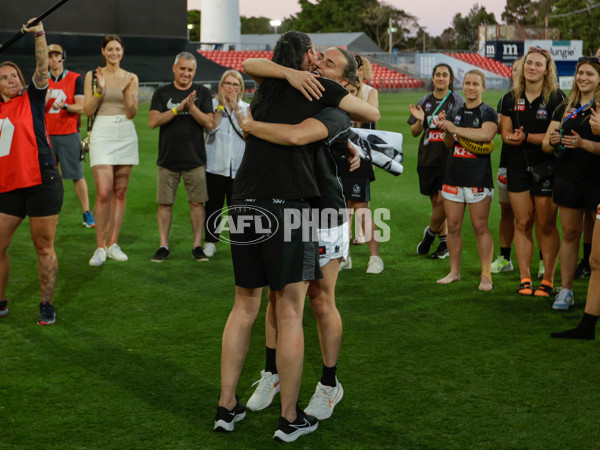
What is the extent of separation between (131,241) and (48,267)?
2.98 metres

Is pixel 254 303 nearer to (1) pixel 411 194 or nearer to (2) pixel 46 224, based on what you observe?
(2) pixel 46 224

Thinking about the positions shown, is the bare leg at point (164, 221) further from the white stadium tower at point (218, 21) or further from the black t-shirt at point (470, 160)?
the white stadium tower at point (218, 21)

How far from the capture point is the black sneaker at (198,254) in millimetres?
7430

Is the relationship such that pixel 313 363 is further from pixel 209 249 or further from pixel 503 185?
pixel 209 249

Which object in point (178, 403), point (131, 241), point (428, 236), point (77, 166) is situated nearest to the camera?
point (178, 403)

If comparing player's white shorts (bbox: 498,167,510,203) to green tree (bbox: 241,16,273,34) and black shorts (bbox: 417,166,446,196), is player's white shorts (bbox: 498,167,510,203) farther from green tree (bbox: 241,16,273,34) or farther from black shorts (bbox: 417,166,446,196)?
green tree (bbox: 241,16,273,34)

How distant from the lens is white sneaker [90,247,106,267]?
23.4ft

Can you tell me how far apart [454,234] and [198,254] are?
8.63ft

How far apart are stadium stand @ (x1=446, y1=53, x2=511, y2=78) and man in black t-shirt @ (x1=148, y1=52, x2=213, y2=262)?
173ft

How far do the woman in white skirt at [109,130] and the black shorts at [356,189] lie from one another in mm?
2170

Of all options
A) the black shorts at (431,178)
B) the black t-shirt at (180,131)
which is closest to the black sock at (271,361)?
the black t-shirt at (180,131)

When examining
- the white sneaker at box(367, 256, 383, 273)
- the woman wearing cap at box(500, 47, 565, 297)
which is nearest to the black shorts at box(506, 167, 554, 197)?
the woman wearing cap at box(500, 47, 565, 297)

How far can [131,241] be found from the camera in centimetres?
830

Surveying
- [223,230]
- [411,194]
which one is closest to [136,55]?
[411,194]
